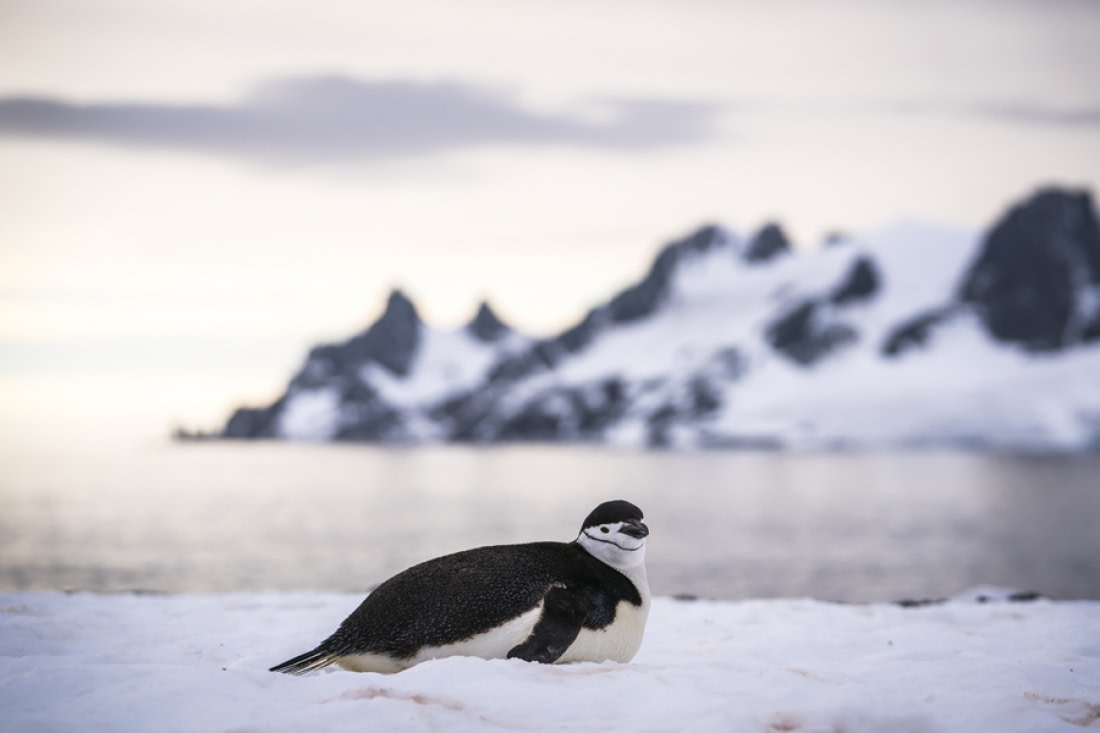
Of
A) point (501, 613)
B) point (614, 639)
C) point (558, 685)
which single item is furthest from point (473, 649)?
point (614, 639)

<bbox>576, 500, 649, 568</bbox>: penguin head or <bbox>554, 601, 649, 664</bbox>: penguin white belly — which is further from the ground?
<bbox>576, 500, 649, 568</bbox>: penguin head

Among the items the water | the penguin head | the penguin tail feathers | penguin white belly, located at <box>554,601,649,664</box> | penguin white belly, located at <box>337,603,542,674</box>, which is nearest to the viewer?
the penguin tail feathers

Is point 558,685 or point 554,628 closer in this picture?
point 558,685

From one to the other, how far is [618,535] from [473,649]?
1.47m

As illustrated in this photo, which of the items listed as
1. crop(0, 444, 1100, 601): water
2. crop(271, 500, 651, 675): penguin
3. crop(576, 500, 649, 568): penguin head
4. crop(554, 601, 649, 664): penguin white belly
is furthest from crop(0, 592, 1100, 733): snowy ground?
crop(0, 444, 1100, 601): water

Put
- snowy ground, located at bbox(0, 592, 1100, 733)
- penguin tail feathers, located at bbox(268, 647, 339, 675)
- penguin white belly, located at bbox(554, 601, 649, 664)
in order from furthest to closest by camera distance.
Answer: penguin white belly, located at bbox(554, 601, 649, 664) < penguin tail feathers, located at bbox(268, 647, 339, 675) < snowy ground, located at bbox(0, 592, 1100, 733)

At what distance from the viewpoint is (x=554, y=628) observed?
6.83m

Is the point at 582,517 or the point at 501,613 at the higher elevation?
the point at 501,613

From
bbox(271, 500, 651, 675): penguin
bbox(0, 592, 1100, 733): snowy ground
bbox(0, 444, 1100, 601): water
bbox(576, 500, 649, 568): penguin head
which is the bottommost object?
bbox(0, 444, 1100, 601): water

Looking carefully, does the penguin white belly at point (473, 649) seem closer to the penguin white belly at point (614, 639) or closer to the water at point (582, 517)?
the penguin white belly at point (614, 639)

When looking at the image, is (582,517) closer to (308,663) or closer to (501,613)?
(501,613)

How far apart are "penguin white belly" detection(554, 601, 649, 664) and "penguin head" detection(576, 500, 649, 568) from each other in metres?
0.38

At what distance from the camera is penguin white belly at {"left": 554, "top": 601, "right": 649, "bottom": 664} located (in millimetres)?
7051

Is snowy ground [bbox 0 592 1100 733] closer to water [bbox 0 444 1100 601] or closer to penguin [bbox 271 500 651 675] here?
penguin [bbox 271 500 651 675]
